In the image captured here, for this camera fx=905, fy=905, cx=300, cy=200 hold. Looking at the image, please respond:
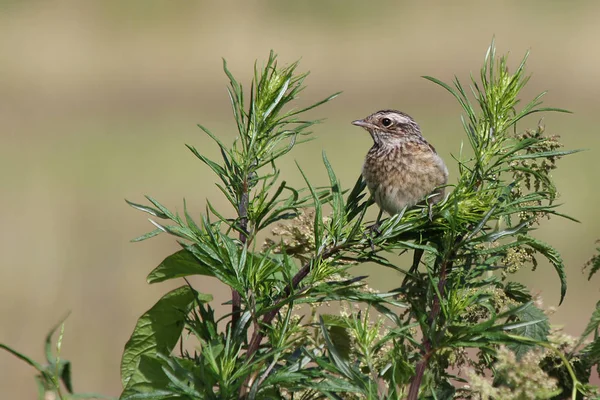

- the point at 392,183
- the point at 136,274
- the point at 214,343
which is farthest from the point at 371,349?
the point at 136,274

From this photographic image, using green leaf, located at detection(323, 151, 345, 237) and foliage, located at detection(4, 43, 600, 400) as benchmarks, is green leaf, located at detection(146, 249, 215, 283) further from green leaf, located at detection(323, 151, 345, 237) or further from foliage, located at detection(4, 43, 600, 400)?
green leaf, located at detection(323, 151, 345, 237)

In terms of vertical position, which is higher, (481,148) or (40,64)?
(40,64)

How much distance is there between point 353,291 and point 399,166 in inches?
75.4

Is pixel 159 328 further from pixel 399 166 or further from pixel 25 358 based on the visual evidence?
pixel 399 166

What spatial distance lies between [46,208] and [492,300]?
10.1m

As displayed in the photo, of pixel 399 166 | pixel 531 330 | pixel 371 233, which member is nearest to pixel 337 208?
pixel 371 233

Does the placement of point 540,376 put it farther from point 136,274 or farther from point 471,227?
point 136,274

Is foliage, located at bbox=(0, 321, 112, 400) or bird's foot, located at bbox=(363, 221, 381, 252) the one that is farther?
bird's foot, located at bbox=(363, 221, 381, 252)

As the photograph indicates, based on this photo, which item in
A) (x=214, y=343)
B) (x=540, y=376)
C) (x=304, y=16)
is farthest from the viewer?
(x=304, y=16)

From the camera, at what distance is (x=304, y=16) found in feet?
69.2

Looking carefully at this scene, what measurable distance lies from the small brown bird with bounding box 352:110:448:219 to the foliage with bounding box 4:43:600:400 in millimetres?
1284

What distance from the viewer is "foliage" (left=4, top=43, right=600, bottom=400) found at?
3.78 ft

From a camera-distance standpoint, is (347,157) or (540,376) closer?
(540,376)

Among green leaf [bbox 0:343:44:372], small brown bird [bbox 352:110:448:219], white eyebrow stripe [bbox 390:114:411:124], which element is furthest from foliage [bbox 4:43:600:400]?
white eyebrow stripe [bbox 390:114:411:124]
